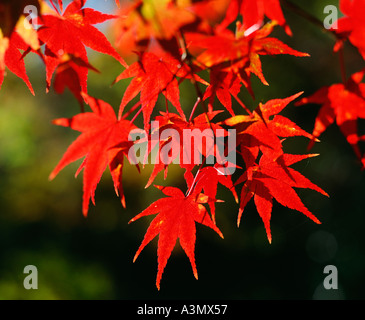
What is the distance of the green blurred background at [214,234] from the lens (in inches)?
190

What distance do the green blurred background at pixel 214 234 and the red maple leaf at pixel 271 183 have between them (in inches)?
154

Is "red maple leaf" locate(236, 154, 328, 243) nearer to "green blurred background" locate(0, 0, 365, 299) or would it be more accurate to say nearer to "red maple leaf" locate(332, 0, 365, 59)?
"red maple leaf" locate(332, 0, 365, 59)

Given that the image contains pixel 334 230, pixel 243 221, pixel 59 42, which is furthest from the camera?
pixel 334 230

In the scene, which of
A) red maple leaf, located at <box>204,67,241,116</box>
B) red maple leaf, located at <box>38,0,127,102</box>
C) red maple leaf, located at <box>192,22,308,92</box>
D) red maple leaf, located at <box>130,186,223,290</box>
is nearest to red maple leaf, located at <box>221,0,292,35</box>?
red maple leaf, located at <box>192,22,308,92</box>

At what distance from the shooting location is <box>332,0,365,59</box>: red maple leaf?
1.68 feet

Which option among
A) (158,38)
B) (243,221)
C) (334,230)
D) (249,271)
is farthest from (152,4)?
(334,230)

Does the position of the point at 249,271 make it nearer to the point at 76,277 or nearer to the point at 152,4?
the point at 76,277

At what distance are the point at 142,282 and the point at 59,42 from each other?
4.54m

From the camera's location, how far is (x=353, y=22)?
20.5 inches

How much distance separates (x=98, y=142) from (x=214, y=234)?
4331 millimetres

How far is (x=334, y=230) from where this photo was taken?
16.7 ft

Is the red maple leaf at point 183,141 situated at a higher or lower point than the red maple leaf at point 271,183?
higher

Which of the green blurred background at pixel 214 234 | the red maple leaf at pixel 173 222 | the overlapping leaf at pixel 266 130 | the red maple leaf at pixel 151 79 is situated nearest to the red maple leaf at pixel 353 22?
the overlapping leaf at pixel 266 130

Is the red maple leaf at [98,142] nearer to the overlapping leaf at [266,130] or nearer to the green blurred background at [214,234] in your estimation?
the overlapping leaf at [266,130]
